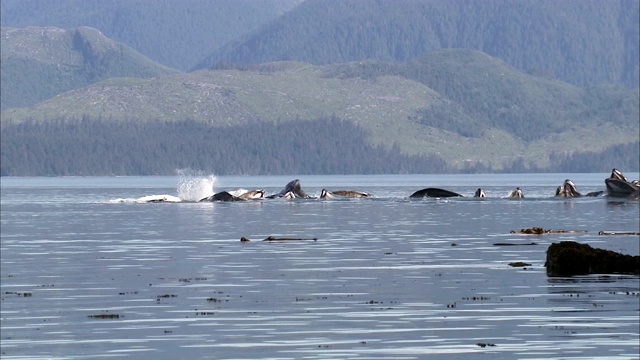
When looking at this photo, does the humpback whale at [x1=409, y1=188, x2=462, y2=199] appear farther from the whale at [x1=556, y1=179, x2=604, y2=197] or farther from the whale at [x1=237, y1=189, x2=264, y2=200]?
the whale at [x1=237, y1=189, x2=264, y2=200]

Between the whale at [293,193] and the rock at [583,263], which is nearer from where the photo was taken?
the rock at [583,263]

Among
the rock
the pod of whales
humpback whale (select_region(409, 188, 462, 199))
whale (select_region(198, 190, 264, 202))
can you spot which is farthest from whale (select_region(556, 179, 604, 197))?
the rock

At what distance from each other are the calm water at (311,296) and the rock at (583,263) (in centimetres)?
87

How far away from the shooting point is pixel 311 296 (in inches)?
1825

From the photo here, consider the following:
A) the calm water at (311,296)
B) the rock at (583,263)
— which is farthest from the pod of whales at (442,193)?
the rock at (583,263)

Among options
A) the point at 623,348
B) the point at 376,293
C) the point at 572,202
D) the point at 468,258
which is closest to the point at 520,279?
the point at 376,293

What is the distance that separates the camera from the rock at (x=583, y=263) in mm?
51844

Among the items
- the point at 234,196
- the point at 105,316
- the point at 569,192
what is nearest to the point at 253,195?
the point at 234,196

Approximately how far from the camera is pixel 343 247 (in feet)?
236

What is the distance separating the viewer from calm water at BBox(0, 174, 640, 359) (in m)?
34.9

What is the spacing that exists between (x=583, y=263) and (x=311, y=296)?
1070 centimetres

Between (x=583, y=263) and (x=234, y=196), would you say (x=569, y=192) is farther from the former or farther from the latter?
(x=583, y=263)

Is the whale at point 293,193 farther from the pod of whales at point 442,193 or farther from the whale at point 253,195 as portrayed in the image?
the whale at point 253,195

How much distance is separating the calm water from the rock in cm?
87
